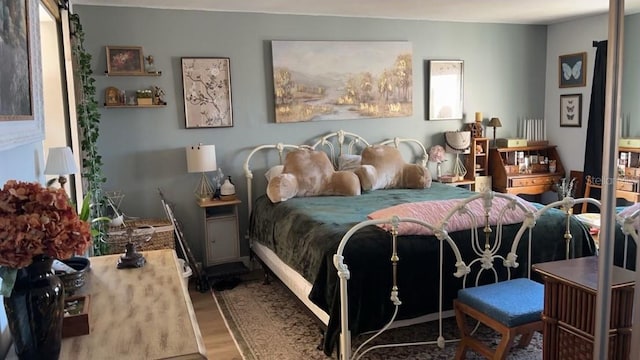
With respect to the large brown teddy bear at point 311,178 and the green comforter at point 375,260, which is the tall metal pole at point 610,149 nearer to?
the green comforter at point 375,260

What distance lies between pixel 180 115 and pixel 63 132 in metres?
1.09

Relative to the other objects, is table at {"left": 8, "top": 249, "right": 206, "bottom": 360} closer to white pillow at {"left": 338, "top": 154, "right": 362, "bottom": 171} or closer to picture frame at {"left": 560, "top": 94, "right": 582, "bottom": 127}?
white pillow at {"left": 338, "top": 154, "right": 362, "bottom": 171}

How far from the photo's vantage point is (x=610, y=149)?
1.13 meters

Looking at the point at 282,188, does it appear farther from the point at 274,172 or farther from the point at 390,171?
the point at 390,171

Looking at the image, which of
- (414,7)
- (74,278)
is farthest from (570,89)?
(74,278)

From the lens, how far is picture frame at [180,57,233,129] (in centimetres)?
447

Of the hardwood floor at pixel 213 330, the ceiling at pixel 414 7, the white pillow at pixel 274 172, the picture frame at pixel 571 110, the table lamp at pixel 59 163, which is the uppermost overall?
the ceiling at pixel 414 7

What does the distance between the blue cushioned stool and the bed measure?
0.73ft

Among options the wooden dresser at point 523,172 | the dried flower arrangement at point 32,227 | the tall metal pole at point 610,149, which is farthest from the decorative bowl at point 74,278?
the wooden dresser at point 523,172

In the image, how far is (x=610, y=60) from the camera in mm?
1114

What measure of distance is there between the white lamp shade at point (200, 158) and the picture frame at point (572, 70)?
3.80m

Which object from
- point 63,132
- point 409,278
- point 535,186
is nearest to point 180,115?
point 63,132

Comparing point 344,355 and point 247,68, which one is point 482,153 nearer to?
point 247,68

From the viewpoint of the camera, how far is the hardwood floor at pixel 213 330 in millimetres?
3119
